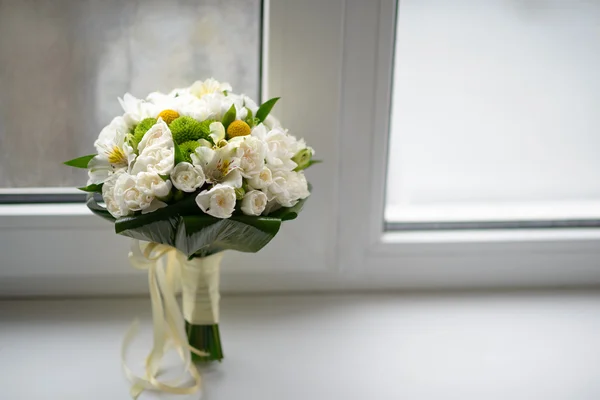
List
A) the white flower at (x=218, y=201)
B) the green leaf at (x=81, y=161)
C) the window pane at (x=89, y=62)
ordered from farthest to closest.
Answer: the window pane at (x=89, y=62) < the green leaf at (x=81, y=161) < the white flower at (x=218, y=201)

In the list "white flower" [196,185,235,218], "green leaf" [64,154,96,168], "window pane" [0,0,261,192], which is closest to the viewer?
"white flower" [196,185,235,218]

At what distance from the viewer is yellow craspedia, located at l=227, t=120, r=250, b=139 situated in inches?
31.8

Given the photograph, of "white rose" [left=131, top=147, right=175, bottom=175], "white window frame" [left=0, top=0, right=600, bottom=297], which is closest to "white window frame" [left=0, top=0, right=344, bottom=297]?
"white window frame" [left=0, top=0, right=600, bottom=297]

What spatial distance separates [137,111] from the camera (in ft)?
2.80

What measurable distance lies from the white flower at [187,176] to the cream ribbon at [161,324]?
16 cm

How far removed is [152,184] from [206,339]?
0.29 meters

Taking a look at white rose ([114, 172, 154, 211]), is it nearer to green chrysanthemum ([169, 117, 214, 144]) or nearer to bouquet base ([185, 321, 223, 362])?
green chrysanthemum ([169, 117, 214, 144])

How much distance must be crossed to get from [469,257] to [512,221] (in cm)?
11

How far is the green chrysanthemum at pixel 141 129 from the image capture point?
0.80 metres

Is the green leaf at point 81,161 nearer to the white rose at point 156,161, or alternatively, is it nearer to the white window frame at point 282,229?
the white rose at point 156,161

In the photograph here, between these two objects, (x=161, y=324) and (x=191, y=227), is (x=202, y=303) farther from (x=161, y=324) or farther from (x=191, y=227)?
(x=191, y=227)

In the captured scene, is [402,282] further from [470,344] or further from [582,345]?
[582,345]

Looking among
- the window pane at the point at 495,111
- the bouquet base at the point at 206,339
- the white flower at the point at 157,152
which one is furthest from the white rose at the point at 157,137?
the window pane at the point at 495,111

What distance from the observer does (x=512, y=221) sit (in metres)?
1.19
